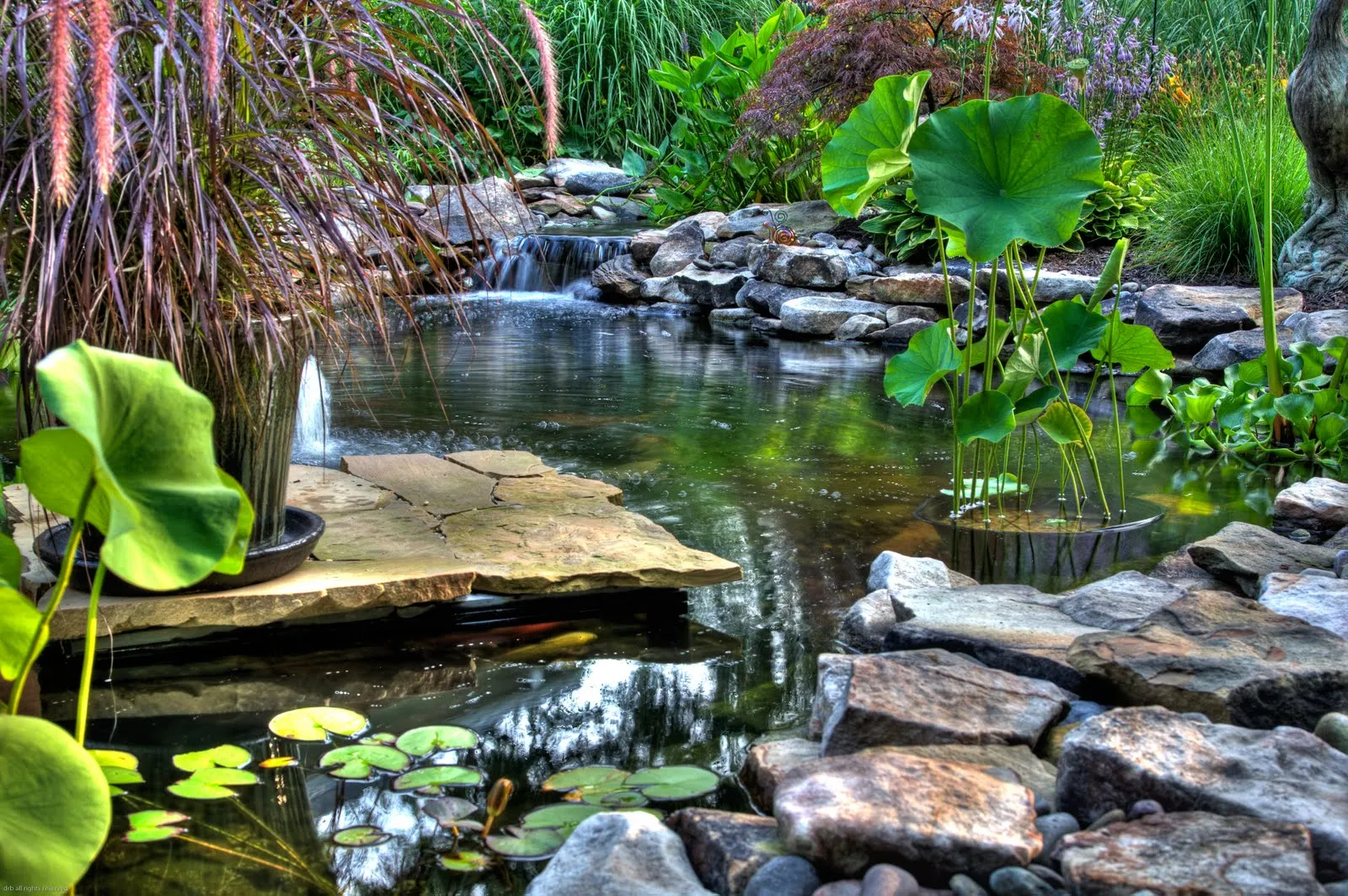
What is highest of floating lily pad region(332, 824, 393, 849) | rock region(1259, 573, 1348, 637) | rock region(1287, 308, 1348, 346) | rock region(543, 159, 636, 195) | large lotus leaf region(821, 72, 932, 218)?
rock region(543, 159, 636, 195)

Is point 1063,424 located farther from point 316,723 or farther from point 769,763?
point 316,723

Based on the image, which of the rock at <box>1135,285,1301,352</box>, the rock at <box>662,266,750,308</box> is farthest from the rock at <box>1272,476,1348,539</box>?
the rock at <box>662,266,750,308</box>

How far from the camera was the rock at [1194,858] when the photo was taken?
126cm

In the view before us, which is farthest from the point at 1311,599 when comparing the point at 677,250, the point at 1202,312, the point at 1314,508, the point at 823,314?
the point at 677,250

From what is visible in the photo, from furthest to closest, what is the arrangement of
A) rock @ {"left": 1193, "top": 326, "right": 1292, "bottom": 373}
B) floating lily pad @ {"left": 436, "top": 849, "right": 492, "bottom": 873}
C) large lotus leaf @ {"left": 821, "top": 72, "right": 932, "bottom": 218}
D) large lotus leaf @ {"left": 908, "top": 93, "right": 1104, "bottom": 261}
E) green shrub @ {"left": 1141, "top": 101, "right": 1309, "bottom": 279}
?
green shrub @ {"left": 1141, "top": 101, "right": 1309, "bottom": 279}
rock @ {"left": 1193, "top": 326, "right": 1292, "bottom": 373}
large lotus leaf @ {"left": 821, "top": 72, "right": 932, "bottom": 218}
large lotus leaf @ {"left": 908, "top": 93, "right": 1104, "bottom": 261}
floating lily pad @ {"left": 436, "top": 849, "right": 492, "bottom": 873}

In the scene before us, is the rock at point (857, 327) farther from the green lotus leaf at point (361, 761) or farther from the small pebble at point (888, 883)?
the small pebble at point (888, 883)

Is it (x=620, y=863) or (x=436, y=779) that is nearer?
(x=620, y=863)

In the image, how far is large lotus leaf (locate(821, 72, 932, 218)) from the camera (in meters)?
2.92

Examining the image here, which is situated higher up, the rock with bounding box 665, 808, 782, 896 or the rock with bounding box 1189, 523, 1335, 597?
the rock with bounding box 1189, 523, 1335, 597

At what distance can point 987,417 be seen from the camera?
3.02 metres

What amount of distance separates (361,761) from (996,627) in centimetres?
121

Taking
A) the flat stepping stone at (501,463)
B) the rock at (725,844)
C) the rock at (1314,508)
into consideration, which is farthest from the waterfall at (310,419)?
the rock at (1314,508)

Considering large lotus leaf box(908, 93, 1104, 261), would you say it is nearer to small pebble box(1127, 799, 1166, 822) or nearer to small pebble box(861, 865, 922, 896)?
small pebble box(1127, 799, 1166, 822)

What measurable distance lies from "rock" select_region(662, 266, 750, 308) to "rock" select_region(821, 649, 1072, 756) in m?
6.87
